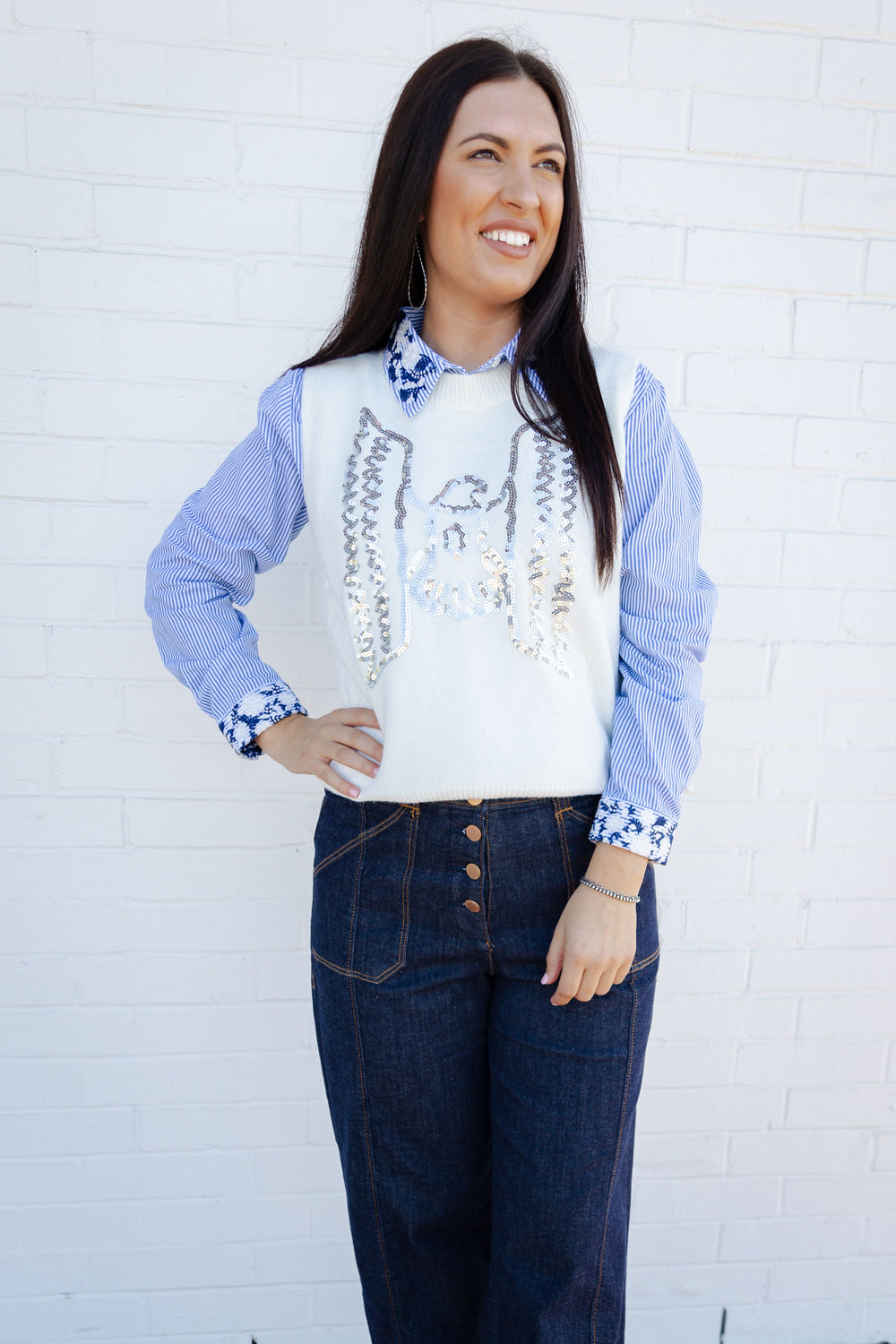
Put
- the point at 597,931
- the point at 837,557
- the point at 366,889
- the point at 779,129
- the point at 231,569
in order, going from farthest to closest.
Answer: the point at 837,557
the point at 779,129
the point at 231,569
the point at 366,889
the point at 597,931

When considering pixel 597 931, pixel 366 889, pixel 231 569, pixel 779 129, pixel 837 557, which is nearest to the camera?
pixel 597 931

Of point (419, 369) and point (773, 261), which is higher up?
point (773, 261)

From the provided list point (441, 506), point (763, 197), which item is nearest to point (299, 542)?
point (441, 506)

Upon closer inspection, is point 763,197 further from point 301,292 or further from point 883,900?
point 883,900

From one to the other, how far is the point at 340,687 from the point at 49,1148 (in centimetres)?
111

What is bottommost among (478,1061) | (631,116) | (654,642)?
(478,1061)

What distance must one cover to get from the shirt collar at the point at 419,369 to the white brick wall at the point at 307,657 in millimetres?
376

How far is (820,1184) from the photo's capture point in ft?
6.16

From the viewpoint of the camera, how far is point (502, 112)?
3.80 ft

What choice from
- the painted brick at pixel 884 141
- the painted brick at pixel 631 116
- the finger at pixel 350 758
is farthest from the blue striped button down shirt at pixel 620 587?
the painted brick at pixel 884 141

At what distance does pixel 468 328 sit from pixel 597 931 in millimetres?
791

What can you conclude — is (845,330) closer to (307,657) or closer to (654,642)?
(654,642)

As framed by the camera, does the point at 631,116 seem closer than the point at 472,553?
No

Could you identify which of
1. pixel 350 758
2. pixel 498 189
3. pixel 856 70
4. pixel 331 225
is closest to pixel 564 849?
pixel 350 758
